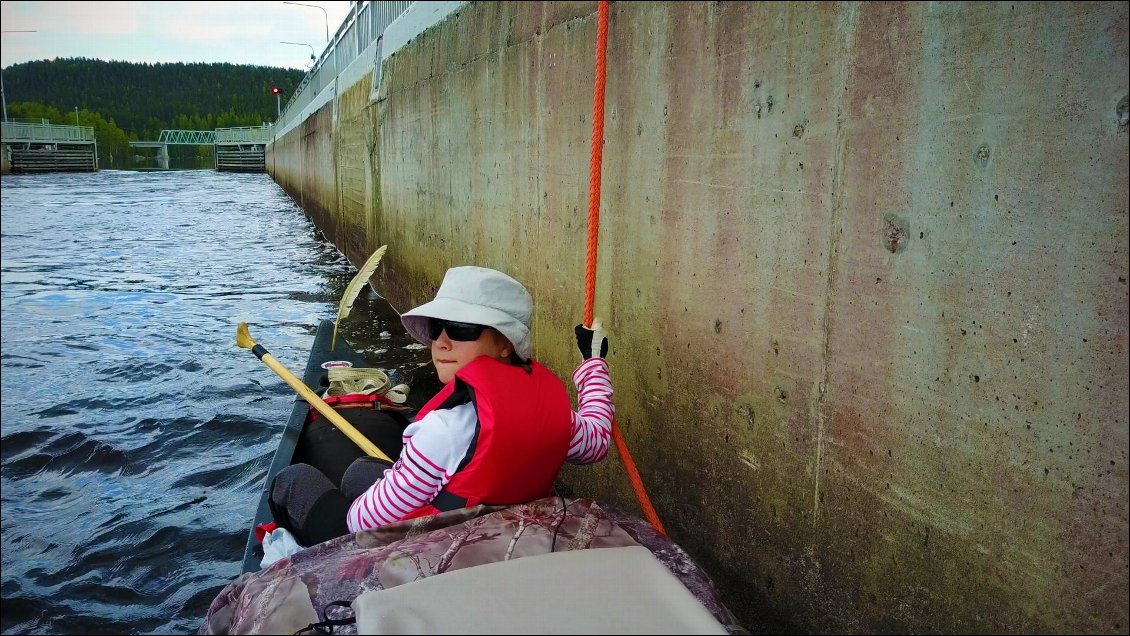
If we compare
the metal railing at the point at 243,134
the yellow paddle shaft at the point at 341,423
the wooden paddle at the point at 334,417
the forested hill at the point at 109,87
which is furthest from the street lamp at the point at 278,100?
the yellow paddle shaft at the point at 341,423

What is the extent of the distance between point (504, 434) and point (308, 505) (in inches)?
44.7

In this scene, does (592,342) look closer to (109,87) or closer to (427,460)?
(427,460)

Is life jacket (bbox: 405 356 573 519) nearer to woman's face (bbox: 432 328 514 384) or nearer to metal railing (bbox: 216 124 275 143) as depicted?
woman's face (bbox: 432 328 514 384)

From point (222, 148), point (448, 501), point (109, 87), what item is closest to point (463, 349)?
point (448, 501)

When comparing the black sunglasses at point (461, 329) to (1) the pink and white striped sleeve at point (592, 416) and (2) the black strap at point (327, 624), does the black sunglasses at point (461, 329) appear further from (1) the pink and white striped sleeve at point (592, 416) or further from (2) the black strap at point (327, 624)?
(2) the black strap at point (327, 624)

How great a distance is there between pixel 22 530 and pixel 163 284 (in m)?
8.61

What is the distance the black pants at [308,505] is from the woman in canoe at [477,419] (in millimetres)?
341

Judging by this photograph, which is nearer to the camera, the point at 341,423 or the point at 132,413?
the point at 341,423

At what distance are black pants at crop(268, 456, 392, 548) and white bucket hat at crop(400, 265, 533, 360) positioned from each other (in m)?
0.83

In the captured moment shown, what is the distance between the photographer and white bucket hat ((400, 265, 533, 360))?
97.1 inches

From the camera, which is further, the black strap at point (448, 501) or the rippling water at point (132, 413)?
the rippling water at point (132, 413)

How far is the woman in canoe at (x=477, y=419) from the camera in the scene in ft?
7.56

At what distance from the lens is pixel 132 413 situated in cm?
667

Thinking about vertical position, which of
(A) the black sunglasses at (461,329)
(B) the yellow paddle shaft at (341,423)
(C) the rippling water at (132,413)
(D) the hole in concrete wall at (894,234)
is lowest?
(C) the rippling water at (132,413)
